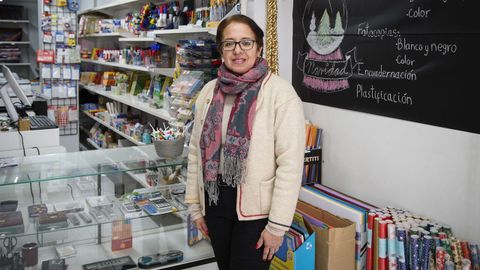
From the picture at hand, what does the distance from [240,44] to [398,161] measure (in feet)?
3.90

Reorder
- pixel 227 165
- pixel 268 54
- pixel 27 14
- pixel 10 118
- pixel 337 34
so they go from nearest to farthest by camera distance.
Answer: pixel 227 165 < pixel 337 34 < pixel 268 54 < pixel 10 118 < pixel 27 14

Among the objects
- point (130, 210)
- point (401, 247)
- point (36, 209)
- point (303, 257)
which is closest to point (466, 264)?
point (401, 247)

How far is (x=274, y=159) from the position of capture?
6.07ft

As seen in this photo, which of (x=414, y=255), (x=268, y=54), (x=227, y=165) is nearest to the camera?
(x=227, y=165)

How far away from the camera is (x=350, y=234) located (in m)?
2.49

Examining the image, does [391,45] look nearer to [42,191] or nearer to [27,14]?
[42,191]

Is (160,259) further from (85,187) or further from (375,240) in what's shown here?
(375,240)

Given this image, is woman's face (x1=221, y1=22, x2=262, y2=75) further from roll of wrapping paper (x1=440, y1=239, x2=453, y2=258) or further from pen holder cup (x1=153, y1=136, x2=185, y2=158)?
roll of wrapping paper (x1=440, y1=239, x2=453, y2=258)

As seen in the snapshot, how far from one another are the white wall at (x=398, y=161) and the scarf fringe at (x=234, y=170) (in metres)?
1.06

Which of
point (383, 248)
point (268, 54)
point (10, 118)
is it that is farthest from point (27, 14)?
point (383, 248)

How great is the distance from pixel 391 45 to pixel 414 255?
106cm

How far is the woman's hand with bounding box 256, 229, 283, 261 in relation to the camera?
1833 mm

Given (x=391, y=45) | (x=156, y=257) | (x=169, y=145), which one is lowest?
(x=156, y=257)

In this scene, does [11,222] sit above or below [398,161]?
below
